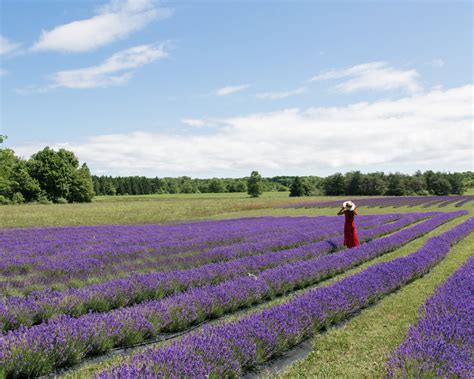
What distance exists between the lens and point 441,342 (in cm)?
390

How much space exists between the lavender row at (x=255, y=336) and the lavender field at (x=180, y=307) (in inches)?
0.7

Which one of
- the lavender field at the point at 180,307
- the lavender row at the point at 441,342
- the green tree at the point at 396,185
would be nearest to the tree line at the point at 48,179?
the lavender field at the point at 180,307

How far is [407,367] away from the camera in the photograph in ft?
11.5

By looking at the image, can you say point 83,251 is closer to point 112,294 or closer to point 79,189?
point 112,294

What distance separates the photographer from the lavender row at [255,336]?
3455 mm

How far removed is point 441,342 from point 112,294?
5.35 metres

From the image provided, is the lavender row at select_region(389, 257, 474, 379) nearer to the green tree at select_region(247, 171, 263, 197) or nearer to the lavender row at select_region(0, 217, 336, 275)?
the lavender row at select_region(0, 217, 336, 275)

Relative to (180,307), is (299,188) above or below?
above

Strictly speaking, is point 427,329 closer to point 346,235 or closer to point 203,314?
point 203,314

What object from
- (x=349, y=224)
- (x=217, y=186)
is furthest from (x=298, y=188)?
(x=349, y=224)

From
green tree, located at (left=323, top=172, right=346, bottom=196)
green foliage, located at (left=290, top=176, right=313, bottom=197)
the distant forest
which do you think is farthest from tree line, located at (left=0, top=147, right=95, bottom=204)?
green tree, located at (left=323, top=172, right=346, bottom=196)

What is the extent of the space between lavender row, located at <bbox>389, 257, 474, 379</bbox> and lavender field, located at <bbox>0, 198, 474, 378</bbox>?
1.3 inches

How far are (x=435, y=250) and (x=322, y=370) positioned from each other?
338 inches

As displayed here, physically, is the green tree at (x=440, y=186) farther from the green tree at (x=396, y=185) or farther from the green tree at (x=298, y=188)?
the green tree at (x=298, y=188)
